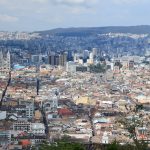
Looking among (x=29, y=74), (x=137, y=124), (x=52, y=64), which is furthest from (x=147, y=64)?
(x=137, y=124)

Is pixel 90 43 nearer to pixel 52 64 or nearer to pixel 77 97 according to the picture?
pixel 52 64

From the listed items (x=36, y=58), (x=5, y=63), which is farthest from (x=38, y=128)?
(x=36, y=58)

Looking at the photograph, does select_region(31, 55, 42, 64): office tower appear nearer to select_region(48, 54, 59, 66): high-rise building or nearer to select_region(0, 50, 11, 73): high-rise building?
select_region(48, 54, 59, 66): high-rise building

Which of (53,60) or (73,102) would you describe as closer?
(73,102)

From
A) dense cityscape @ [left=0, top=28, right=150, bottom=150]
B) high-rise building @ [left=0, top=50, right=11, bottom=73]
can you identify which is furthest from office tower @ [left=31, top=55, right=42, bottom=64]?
→ high-rise building @ [left=0, top=50, right=11, bottom=73]

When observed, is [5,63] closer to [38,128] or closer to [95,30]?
[38,128]
